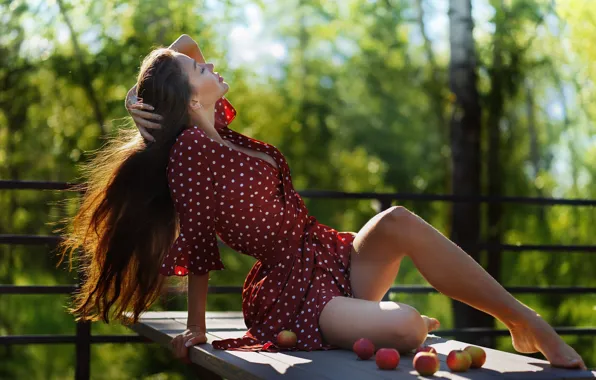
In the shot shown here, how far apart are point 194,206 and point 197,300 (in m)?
0.31

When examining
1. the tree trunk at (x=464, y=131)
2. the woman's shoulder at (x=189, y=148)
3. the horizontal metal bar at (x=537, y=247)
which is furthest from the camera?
the tree trunk at (x=464, y=131)

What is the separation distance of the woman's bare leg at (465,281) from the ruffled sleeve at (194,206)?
1.88ft

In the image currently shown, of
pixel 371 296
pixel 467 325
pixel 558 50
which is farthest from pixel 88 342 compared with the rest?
pixel 558 50

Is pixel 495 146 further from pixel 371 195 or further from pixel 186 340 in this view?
pixel 186 340

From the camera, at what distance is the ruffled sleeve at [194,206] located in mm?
2830

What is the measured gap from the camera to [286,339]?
8.99 feet

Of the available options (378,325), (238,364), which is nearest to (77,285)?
(238,364)

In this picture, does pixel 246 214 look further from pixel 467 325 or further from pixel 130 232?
pixel 467 325

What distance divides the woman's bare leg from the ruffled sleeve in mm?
572

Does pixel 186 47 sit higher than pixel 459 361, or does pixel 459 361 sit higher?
pixel 186 47

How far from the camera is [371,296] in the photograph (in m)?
2.92

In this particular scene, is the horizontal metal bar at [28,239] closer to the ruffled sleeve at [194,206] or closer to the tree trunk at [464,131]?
the ruffled sleeve at [194,206]

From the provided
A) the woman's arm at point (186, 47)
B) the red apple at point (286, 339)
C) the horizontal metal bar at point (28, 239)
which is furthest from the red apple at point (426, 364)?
the horizontal metal bar at point (28, 239)

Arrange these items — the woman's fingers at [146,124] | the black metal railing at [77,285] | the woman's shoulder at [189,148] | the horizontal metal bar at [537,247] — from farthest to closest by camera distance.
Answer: the horizontal metal bar at [537,247]
the black metal railing at [77,285]
the woman's fingers at [146,124]
the woman's shoulder at [189,148]
